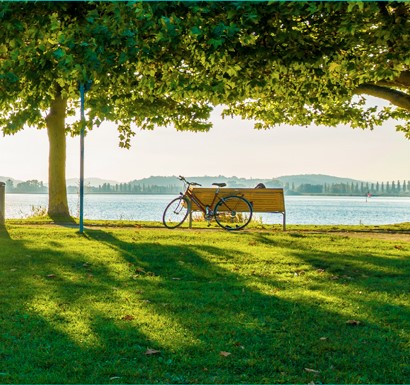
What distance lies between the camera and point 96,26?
845 cm

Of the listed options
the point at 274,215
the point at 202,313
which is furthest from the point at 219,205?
the point at 274,215

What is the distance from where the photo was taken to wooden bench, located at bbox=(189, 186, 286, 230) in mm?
14359

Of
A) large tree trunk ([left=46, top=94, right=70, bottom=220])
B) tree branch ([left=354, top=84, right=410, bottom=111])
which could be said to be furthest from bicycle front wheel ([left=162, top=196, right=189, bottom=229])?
tree branch ([left=354, top=84, right=410, bottom=111])

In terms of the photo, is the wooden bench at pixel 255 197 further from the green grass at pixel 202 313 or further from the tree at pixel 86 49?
the tree at pixel 86 49

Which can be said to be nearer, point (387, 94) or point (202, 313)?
point (202, 313)

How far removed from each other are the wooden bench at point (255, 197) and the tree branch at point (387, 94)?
5.17 metres

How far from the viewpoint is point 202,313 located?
20.4 ft

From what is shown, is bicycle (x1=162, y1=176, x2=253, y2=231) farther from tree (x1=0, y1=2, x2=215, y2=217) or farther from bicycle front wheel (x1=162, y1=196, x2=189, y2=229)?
tree (x1=0, y1=2, x2=215, y2=217)

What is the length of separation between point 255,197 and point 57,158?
853 cm

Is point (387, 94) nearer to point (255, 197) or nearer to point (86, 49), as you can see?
point (255, 197)

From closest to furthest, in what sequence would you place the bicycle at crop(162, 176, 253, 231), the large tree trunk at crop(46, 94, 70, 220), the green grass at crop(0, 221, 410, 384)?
the green grass at crop(0, 221, 410, 384) < the bicycle at crop(162, 176, 253, 231) < the large tree trunk at crop(46, 94, 70, 220)

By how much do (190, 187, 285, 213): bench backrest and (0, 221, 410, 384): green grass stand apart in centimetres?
331

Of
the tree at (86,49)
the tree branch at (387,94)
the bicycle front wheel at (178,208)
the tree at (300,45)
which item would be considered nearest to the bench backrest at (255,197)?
the bicycle front wheel at (178,208)

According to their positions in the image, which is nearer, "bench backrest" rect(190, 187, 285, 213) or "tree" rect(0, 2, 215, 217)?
"tree" rect(0, 2, 215, 217)
